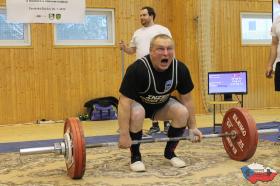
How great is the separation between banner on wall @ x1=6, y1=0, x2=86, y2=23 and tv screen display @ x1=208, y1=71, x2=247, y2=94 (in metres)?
2.39

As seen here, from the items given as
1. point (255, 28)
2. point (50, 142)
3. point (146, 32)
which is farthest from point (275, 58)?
point (255, 28)

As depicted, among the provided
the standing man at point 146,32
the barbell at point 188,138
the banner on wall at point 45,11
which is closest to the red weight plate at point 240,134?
the barbell at point 188,138

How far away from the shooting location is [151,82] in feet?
8.68

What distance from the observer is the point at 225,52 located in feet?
22.9

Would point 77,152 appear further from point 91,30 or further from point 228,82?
point 91,30

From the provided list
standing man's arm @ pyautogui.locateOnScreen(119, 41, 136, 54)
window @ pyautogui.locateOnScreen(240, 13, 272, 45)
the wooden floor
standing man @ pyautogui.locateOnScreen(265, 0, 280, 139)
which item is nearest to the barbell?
standing man @ pyautogui.locateOnScreen(265, 0, 280, 139)

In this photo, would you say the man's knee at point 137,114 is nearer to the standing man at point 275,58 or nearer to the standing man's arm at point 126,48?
the standing man at point 275,58

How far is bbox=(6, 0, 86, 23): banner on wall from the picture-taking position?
577 centimetres

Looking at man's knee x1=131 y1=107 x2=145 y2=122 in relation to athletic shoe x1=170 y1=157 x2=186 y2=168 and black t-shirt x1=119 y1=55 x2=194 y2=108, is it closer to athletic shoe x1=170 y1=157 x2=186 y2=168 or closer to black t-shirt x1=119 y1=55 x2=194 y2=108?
black t-shirt x1=119 y1=55 x2=194 y2=108

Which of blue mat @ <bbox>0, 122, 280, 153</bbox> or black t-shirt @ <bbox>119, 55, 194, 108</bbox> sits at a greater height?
black t-shirt @ <bbox>119, 55, 194, 108</bbox>

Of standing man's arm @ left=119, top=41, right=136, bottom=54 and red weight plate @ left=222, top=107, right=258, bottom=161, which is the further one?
standing man's arm @ left=119, top=41, right=136, bottom=54

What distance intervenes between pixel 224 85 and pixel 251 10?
300 centimetres

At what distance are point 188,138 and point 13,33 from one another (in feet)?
14.0

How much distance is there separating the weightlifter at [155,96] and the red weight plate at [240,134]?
364 millimetres
